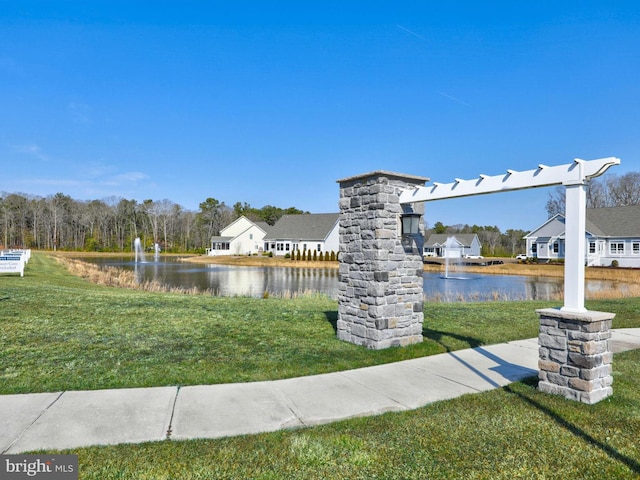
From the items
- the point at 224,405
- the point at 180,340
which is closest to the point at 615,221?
the point at 180,340

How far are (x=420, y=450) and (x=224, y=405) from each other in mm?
1971

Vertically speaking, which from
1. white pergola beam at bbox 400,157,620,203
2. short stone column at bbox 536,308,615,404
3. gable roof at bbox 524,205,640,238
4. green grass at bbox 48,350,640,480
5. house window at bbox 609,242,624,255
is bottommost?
green grass at bbox 48,350,640,480

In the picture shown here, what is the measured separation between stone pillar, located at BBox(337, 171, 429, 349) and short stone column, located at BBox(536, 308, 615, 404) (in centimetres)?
234

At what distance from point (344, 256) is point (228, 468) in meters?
4.50

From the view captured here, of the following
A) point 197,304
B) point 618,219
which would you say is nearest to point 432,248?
point 618,219

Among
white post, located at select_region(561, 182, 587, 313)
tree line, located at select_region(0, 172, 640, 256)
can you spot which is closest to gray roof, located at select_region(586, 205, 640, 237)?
tree line, located at select_region(0, 172, 640, 256)

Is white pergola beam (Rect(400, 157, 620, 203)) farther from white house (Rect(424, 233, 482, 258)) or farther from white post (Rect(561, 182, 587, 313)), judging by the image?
white house (Rect(424, 233, 482, 258))

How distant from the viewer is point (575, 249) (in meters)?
4.46

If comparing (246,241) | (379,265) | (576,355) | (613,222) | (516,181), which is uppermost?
(613,222)

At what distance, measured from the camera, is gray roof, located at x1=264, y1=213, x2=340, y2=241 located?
48.1 metres

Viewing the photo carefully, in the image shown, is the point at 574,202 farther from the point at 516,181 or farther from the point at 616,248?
the point at 616,248

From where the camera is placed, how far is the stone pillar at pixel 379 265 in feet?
21.1

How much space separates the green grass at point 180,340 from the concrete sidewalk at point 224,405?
0.36m

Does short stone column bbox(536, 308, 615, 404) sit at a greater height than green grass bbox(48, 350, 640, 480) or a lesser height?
greater
